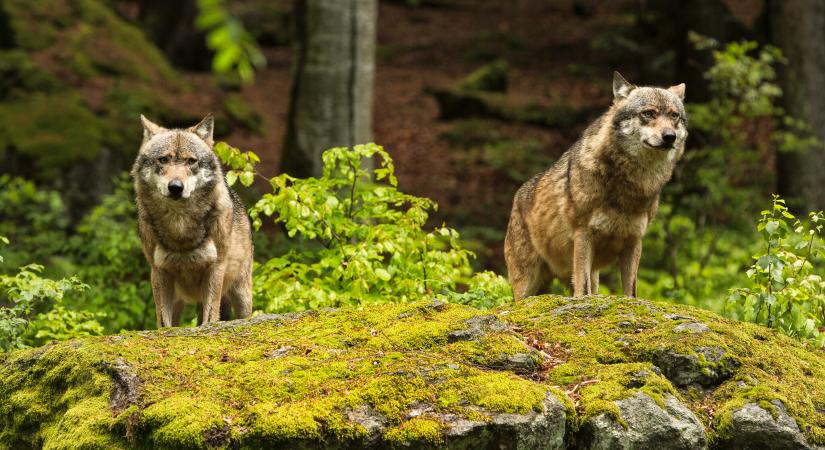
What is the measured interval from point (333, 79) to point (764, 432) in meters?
9.31

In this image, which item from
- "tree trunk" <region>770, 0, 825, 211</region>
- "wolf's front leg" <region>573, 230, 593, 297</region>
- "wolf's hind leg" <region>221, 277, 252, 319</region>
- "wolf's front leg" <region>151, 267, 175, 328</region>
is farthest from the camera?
"tree trunk" <region>770, 0, 825, 211</region>

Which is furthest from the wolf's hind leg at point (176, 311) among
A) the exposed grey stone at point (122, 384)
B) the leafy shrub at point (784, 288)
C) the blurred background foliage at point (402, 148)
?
the leafy shrub at point (784, 288)

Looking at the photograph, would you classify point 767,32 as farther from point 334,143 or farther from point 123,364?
point 123,364

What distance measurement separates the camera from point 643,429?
16.4ft

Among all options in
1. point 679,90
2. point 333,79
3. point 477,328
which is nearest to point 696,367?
point 477,328

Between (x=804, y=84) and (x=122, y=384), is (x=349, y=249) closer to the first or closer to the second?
(x=122, y=384)

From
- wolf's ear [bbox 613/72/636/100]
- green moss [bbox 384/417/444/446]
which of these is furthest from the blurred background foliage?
green moss [bbox 384/417/444/446]

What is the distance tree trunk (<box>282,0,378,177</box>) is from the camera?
13.1m

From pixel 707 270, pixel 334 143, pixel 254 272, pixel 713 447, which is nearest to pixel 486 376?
pixel 713 447

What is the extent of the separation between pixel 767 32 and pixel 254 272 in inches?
462

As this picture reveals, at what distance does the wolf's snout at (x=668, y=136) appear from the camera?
23.8ft

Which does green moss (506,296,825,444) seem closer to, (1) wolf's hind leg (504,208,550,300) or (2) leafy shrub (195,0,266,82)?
(1) wolf's hind leg (504,208,550,300)

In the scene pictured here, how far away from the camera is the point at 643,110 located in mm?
7480

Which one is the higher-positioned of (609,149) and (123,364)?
(609,149)
